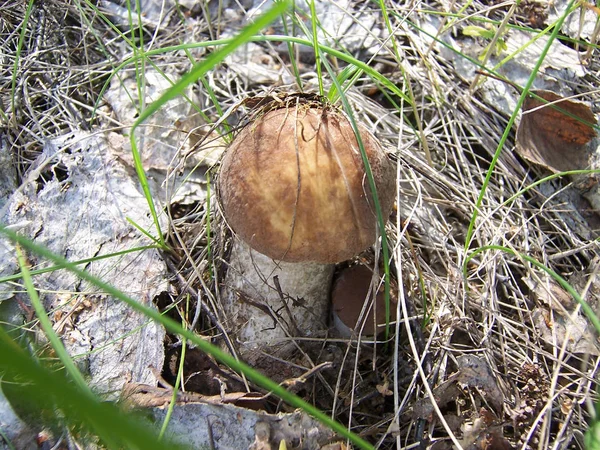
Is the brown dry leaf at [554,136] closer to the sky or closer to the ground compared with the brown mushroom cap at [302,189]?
closer to the sky

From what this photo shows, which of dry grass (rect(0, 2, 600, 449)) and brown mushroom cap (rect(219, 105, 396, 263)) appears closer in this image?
brown mushroom cap (rect(219, 105, 396, 263))

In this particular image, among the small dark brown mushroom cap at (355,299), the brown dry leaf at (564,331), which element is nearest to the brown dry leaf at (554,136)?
the brown dry leaf at (564,331)

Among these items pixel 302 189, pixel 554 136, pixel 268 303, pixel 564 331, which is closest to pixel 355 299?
pixel 268 303

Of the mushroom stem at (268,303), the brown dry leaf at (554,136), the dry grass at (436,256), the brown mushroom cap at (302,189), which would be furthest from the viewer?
the brown dry leaf at (554,136)

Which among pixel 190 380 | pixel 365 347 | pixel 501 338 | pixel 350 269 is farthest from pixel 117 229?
pixel 501 338

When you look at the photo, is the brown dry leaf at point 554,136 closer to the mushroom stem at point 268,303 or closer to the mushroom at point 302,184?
the mushroom at point 302,184

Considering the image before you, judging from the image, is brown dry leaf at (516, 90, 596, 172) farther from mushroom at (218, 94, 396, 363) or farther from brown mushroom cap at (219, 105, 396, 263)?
brown mushroom cap at (219, 105, 396, 263)

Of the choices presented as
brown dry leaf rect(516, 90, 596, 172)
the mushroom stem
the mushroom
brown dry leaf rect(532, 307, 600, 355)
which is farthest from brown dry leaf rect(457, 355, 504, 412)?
brown dry leaf rect(516, 90, 596, 172)
